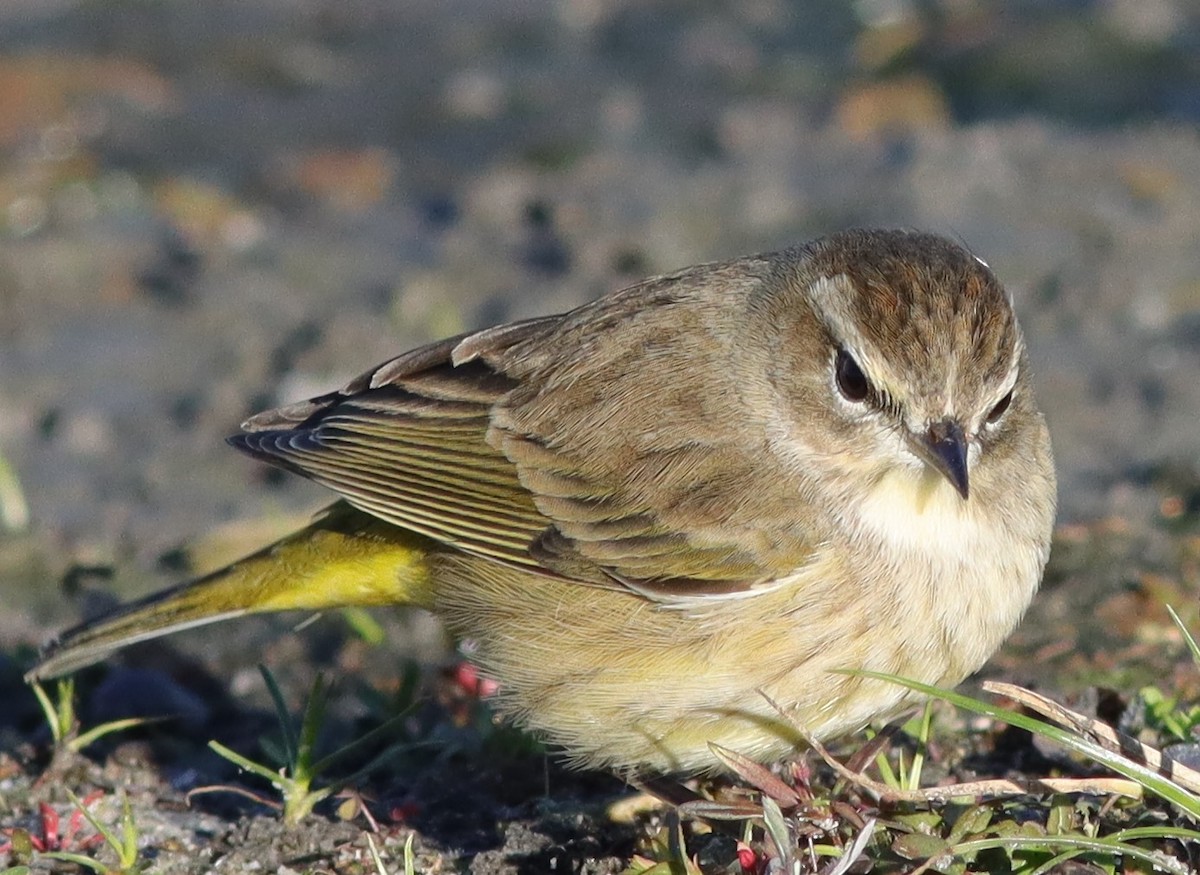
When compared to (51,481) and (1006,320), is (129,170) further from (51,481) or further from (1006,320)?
(1006,320)

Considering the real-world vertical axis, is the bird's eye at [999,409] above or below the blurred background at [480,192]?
above

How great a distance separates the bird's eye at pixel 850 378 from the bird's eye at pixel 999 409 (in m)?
0.33

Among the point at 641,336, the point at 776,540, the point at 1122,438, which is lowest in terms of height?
the point at 1122,438

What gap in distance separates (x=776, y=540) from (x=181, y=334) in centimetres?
508

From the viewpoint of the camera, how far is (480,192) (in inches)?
391

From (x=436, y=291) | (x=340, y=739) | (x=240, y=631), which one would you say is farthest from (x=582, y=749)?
(x=436, y=291)

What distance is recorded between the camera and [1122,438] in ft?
24.3

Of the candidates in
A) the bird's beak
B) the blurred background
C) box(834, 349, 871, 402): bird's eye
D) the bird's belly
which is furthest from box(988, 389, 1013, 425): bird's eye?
the blurred background

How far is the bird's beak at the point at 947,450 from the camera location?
4.21m

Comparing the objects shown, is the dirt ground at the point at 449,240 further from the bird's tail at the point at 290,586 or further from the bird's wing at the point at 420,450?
the bird's wing at the point at 420,450

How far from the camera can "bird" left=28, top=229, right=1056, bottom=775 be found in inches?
172

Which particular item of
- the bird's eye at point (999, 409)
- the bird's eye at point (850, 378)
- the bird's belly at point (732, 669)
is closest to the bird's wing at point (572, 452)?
the bird's belly at point (732, 669)

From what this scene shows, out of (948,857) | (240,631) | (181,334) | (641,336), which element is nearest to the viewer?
(948,857)

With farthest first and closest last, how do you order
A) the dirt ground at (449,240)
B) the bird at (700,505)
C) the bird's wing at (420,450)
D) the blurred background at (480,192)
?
the blurred background at (480,192) < the dirt ground at (449,240) < the bird's wing at (420,450) < the bird at (700,505)
